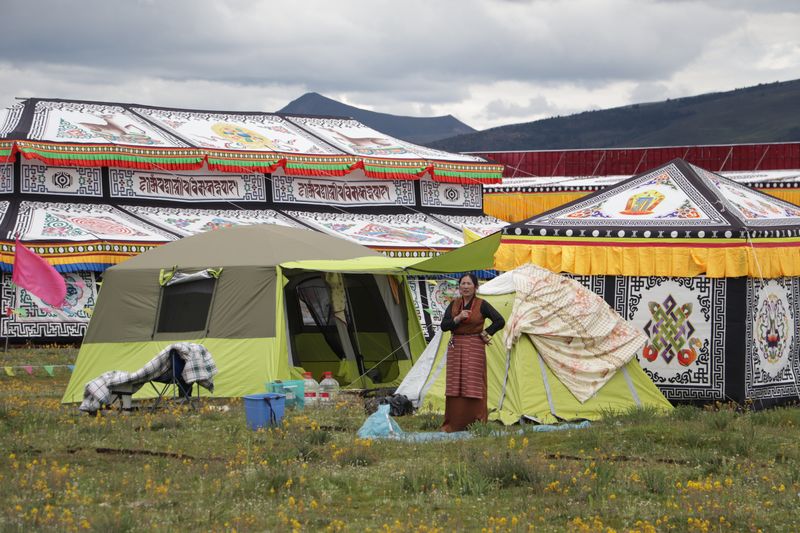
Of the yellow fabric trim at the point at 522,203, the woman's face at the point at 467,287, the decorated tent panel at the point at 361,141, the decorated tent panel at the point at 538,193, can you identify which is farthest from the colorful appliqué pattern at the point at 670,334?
the yellow fabric trim at the point at 522,203

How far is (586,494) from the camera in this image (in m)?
8.01

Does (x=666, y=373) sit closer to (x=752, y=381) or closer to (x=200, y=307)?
(x=752, y=381)

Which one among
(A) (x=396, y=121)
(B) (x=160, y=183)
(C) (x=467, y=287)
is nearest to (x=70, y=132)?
(B) (x=160, y=183)

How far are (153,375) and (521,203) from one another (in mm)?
21360

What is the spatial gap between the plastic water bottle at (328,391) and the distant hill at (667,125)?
78896mm

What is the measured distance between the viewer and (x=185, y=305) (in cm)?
1439

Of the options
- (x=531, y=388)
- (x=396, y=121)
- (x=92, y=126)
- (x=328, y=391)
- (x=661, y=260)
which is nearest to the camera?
(x=531, y=388)

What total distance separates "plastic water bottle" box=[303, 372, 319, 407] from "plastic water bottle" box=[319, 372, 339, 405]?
0.06m

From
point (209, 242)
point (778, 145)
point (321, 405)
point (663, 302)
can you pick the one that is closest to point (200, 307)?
point (209, 242)

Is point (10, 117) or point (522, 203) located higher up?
point (10, 117)

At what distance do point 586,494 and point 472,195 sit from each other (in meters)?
19.5

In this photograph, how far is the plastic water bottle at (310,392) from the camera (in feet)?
42.9

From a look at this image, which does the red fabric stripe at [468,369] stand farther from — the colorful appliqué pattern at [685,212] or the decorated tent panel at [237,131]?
the decorated tent panel at [237,131]

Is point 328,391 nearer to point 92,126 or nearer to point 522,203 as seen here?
point 92,126
